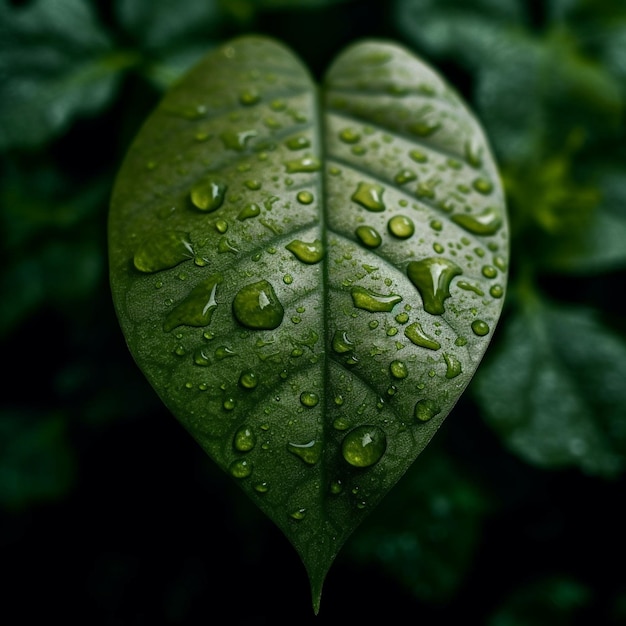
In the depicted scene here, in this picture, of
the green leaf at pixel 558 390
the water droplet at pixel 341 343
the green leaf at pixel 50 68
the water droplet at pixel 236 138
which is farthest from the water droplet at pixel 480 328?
the green leaf at pixel 50 68

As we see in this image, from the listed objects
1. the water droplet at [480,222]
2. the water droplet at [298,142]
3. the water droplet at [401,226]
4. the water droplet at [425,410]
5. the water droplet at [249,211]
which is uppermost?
the water droplet at [298,142]

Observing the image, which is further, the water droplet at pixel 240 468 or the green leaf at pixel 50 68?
the green leaf at pixel 50 68

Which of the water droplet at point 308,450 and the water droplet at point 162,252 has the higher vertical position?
the water droplet at point 162,252

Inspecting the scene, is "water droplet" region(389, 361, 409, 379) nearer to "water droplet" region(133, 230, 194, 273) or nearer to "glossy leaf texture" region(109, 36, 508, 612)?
"glossy leaf texture" region(109, 36, 508, 612)

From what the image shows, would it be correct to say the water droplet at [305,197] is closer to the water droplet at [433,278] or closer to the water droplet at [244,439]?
the water droplet at [433,278]

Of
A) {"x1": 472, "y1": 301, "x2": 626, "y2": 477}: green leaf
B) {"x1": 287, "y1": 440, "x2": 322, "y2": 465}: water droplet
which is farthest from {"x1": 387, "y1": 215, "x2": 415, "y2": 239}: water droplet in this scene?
{"x1": 472, "y1": 301, "x2": 626, "y2": 477}: green leaf

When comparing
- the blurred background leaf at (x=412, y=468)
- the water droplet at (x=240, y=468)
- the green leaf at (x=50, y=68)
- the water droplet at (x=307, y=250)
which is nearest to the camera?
the water droplet at (x=240, y=468)
